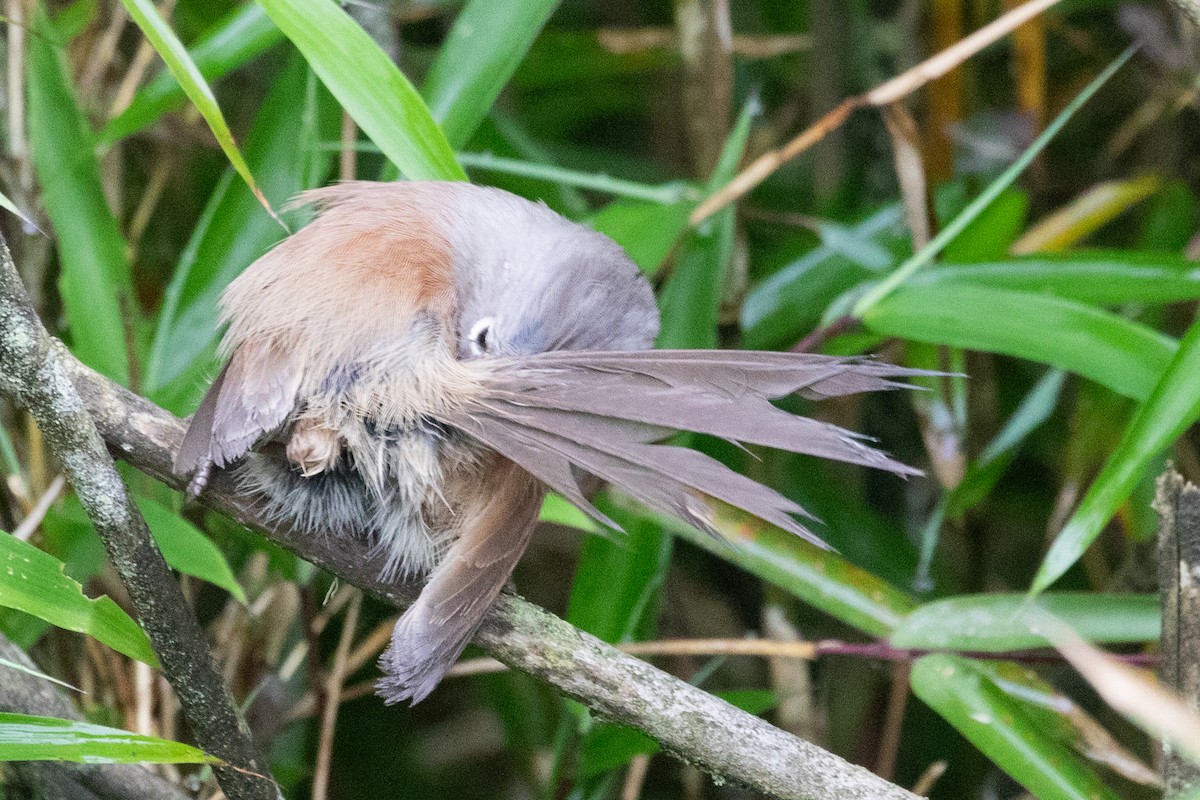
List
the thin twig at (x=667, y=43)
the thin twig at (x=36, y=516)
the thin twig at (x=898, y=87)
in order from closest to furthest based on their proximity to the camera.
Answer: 1. the thin twig at (x=36, y=516)
2. the thin twig at (x=898, y=87)
3. the thin twig at (x=667, y=43)

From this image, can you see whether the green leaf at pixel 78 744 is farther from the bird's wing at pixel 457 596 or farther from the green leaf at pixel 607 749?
the green leaf at pixel 607 749

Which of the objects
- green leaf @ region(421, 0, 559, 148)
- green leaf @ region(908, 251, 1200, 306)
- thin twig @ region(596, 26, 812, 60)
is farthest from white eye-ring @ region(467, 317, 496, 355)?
thin twig @ region(596, 26, 812, 60)

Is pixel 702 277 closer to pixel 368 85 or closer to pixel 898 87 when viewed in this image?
pixel 898 87

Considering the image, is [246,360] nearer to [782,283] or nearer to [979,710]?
[979,710]

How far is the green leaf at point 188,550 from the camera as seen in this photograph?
119 centimetres

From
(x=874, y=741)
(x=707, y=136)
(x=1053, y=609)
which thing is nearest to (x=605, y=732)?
(x=1053, y=609)

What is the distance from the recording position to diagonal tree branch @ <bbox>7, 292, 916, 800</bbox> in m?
0.89

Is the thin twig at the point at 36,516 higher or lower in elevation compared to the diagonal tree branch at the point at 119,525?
lower

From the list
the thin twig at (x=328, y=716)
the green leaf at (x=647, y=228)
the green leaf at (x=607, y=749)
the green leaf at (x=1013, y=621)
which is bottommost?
the thin twig at (x=328, y=716)

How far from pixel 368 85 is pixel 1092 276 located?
976mm

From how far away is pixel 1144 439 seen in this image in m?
1.10

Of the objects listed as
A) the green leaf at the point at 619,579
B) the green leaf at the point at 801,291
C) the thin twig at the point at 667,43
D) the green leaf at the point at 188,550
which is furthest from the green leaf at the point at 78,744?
the thin twig at the point at 667,43

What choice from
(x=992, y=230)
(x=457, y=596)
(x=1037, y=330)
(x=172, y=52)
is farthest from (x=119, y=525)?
(x=992, y=230)

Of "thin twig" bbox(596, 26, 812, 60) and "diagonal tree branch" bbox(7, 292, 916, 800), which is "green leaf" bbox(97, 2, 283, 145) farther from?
"thin twig" bbox(596, 26, 812, 60)
